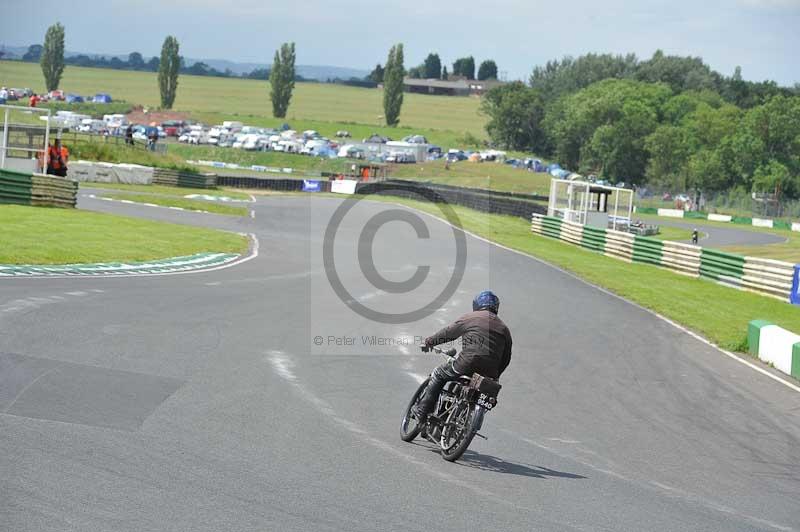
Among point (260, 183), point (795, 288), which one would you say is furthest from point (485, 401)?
point (260, 183)

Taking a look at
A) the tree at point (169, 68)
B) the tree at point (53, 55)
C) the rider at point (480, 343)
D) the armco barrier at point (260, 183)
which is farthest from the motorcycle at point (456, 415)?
the tree at point (53, 55)

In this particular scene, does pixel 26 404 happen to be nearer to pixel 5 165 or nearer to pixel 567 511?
pixel 567 511

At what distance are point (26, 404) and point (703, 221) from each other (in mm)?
82004

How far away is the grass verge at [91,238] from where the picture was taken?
23.9 meters

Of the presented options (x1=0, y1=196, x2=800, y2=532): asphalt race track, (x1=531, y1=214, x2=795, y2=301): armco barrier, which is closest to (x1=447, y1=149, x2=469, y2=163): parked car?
(x1=531, y1=214, x2=795, y2=301): armco barrier

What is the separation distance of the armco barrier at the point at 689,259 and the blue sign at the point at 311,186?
23281 mm

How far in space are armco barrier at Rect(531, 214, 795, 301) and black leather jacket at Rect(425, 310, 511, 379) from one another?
23167 mm

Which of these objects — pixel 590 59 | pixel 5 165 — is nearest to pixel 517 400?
pixel 5 165

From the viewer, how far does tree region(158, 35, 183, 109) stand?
142750 mm

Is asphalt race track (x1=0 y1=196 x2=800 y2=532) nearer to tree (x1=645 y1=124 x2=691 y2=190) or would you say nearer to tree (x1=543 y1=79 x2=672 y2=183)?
tree (x1=645 y1=124 x2=691 y2=190)

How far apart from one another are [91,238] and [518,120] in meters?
125

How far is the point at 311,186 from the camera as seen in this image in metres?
73.8

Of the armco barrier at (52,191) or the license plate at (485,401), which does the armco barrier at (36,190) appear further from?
the license plate at (485,401)

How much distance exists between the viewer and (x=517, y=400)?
45.7 ft
